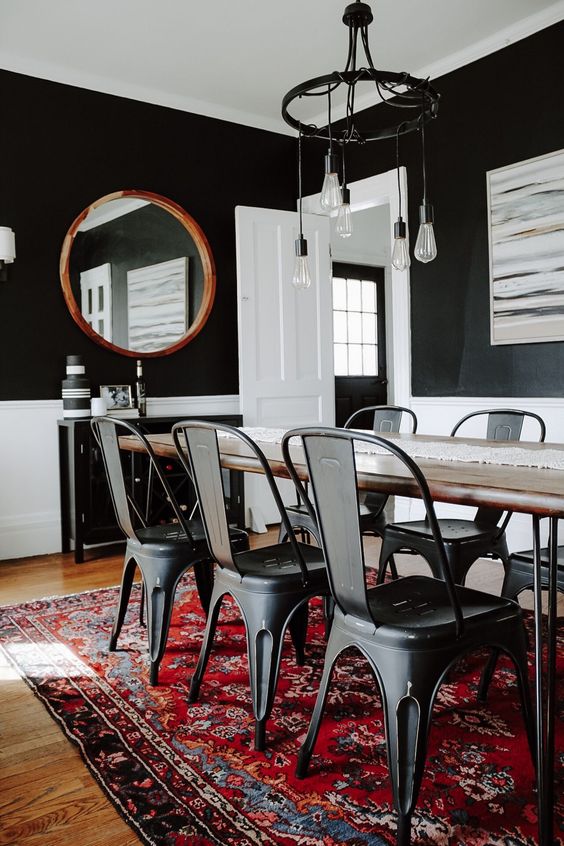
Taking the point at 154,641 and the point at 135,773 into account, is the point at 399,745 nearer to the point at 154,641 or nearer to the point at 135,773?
the point at 135,773

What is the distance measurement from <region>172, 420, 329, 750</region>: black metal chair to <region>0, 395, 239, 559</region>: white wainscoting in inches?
96.3

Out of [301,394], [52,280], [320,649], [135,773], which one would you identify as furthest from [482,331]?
[135,773]

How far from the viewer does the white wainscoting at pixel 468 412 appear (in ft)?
12.7

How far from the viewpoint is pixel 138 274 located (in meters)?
4.81

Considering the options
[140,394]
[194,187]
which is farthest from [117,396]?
[194,187]

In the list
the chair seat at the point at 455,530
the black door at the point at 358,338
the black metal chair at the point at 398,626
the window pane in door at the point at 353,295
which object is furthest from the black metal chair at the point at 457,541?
the window pane in door at the point at 353,295

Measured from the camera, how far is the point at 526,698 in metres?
1.78

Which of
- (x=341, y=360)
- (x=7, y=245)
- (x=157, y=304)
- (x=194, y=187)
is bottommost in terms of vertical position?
(x=341, y=360)

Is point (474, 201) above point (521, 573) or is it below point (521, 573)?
above

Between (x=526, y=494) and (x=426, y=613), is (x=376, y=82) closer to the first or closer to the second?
(x=526, y=494)

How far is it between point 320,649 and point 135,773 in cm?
99

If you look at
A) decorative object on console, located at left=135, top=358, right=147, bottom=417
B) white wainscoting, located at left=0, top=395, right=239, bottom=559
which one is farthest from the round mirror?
white wainscoting, located at left=0, top=395, right=239, bottom=559

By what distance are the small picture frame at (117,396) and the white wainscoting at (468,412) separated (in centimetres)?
191

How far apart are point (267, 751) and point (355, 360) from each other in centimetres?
590
